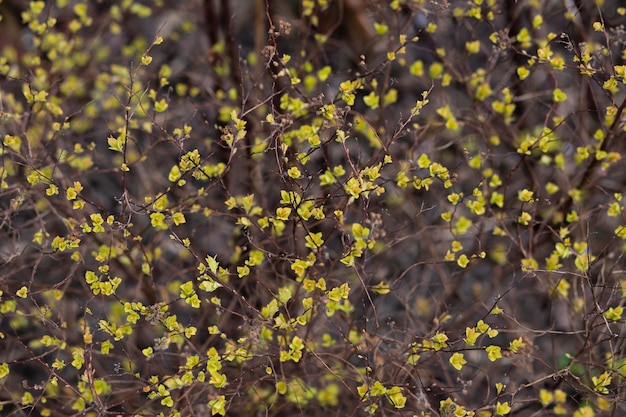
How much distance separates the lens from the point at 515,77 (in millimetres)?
3680

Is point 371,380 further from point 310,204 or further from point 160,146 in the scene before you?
point 160,146

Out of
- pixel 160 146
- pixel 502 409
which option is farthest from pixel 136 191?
pixel 502 409

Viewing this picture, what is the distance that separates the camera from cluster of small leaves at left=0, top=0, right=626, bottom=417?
2.44 m

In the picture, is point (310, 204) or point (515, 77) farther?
point (515, 77)

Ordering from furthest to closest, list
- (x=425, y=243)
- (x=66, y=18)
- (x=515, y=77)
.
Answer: (x=66, y=18)
(x=425, y=243)
(x=515, y=77)

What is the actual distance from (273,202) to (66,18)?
1949mm

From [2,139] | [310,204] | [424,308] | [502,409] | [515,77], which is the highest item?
[2,139]

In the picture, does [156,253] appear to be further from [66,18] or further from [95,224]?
[66,18]

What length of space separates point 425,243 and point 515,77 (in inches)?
39.0

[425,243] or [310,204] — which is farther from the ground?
[310,204]

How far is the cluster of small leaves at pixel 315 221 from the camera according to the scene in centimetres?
244

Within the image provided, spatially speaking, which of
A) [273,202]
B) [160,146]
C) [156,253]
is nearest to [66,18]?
[160,146]

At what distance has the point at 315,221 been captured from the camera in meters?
2.93

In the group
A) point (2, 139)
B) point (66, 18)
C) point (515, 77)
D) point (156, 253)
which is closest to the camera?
point (2, 139)
